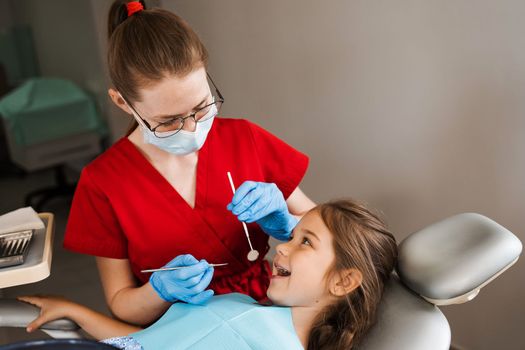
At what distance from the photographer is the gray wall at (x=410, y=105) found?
186 centimetres

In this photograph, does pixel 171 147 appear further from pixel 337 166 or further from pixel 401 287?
pixel 337 166

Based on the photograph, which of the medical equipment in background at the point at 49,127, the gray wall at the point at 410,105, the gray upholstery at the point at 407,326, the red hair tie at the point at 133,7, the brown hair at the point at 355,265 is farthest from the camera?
the medical equipment in background at the point at 49,127

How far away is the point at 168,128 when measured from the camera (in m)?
1.47

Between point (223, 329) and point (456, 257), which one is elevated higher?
point (456, 257)

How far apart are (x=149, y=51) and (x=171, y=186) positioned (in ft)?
1.13

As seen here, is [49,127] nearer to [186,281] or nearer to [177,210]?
[177,210]

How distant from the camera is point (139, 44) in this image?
1430 mm

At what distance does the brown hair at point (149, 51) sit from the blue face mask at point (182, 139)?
0.10 m

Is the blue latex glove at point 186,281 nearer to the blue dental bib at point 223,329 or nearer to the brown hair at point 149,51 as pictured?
the blue dental bib at point 223,329

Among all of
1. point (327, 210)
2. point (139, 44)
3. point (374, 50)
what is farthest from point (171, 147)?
point (374, 50)

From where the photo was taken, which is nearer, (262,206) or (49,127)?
(262,206)

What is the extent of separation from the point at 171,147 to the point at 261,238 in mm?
386

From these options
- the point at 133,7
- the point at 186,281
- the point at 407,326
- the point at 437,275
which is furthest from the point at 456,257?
the point at 133,7

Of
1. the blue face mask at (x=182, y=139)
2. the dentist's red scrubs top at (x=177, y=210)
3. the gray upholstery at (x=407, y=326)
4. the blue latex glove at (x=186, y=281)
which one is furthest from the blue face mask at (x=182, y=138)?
the gray upholstery at (x=407, y=326)
